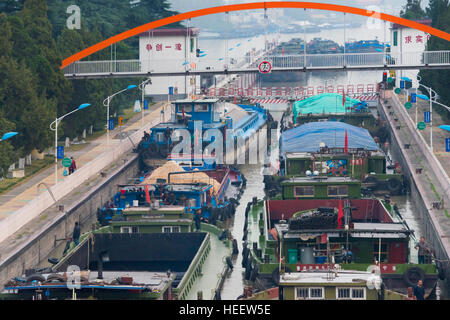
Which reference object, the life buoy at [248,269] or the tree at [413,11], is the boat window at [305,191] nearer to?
the life buoy at [248,269]

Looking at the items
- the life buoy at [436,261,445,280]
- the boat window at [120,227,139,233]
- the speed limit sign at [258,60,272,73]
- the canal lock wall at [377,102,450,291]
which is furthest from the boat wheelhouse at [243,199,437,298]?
the speed limit sign at [258,60,272,73]

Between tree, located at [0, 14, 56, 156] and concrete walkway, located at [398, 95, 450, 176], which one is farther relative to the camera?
concrete walkway, located at [398, 95, 450, 176]

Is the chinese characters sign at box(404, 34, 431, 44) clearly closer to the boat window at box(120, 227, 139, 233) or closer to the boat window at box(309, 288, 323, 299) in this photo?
the boat window at box(120, 227, 139, 233)

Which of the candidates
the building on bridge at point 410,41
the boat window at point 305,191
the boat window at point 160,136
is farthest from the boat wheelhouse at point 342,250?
the building on bridge at point 410,41

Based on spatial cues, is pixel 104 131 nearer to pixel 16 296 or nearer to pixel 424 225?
pixel 424 225

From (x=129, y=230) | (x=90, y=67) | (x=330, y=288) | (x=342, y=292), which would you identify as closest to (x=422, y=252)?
(x=342, y=292)

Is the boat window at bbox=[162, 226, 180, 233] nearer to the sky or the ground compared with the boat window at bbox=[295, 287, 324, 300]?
nearer to the ground
